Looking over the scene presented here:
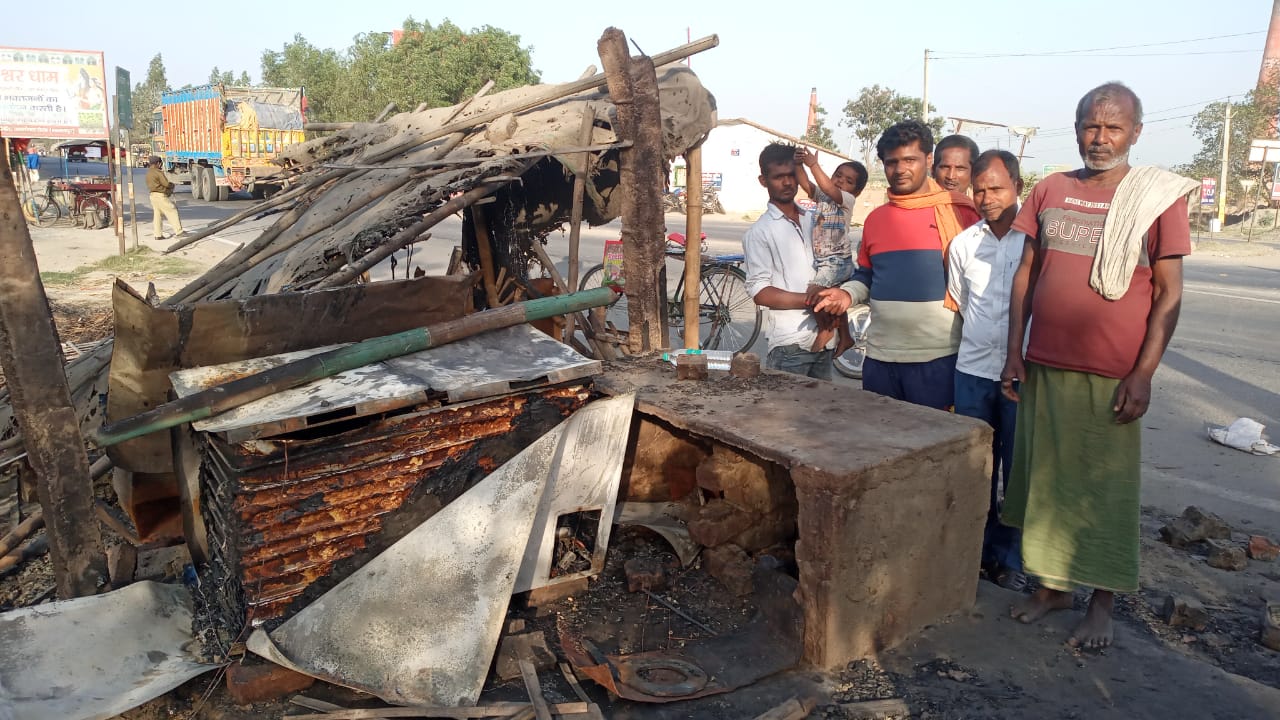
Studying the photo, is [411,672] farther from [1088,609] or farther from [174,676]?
[1088,609]

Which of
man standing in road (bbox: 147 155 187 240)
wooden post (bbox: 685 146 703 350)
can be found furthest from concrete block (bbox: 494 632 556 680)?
man standing in road (bbox: 147 155 187 240)

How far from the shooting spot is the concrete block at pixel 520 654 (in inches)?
115

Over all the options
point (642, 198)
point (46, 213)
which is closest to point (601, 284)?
point (642, 198)

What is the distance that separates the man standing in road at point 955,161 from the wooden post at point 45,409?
364cm

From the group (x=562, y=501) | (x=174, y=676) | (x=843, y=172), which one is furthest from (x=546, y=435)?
(x=843, y=172)

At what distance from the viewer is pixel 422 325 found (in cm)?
371

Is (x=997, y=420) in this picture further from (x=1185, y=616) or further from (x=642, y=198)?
(x=642, y=198)

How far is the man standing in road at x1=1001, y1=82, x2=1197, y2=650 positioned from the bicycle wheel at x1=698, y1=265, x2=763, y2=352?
516 cm

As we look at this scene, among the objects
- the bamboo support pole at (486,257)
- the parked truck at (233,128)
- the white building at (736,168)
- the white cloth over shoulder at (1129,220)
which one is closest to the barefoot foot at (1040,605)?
the white cloth over shoulder at (1129,220)

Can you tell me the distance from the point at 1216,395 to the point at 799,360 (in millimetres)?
4194

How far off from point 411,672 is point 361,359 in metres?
1.15

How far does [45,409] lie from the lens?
3.09 meters

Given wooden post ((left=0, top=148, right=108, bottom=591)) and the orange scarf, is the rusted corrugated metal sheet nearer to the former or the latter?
wooden post ((left=0, top=148, right=108, bottom=591))

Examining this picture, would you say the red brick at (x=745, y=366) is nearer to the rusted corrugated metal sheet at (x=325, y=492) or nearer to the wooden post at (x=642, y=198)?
the wooden post at (x=642, y=198)
